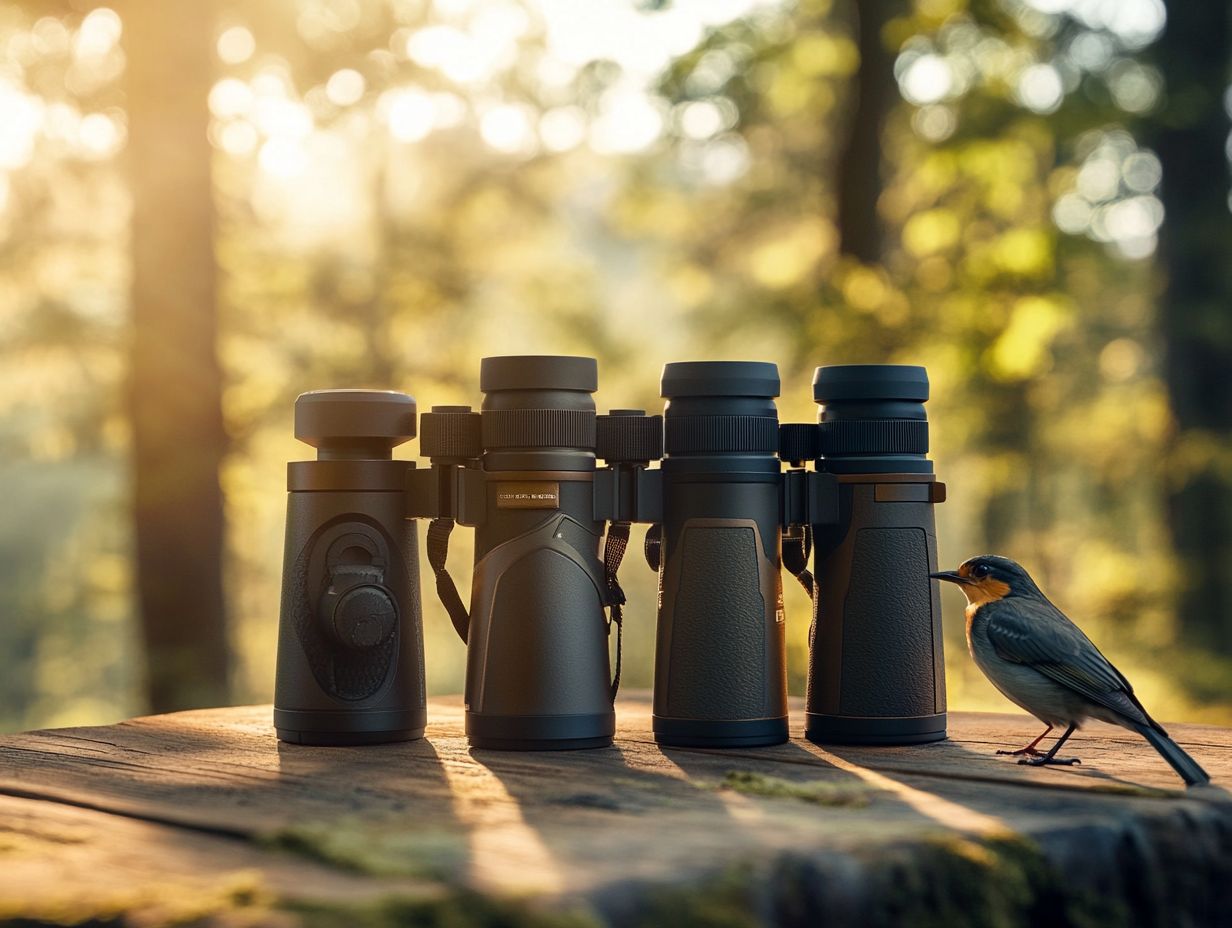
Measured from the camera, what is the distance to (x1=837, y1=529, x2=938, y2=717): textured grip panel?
270 centimetres

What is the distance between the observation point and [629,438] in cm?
269

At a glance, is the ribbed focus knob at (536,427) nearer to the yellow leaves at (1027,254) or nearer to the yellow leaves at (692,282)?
the yellow leaves at (1027,254)

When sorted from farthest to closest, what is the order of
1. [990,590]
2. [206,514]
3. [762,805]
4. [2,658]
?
[2,658] < [206,514] < [990,590] < [762,805]

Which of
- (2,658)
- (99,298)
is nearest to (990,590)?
(99,298)

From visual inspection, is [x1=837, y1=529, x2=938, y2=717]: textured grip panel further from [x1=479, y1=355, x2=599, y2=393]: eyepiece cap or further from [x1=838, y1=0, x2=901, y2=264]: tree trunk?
[x1=838, y1=0, x2=901, y2=264]: tree trunk

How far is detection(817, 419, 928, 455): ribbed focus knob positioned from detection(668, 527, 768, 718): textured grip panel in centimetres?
26

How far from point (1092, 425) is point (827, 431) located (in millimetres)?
14163

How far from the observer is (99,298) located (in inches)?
387

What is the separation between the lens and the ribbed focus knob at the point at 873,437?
2730 mm

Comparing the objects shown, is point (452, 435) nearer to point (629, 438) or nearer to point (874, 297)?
point (629, 438)

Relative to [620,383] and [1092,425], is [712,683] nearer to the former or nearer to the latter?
[620,383]

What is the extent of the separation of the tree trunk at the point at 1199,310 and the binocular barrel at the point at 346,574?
8.35 metres

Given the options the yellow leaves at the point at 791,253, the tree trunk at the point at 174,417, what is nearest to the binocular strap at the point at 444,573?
the tree trunk at the point at 174,417

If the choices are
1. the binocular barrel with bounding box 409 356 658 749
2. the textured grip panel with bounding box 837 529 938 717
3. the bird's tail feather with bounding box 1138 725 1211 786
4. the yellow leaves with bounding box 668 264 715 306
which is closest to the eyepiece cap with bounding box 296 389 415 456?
the binocular barrel with bounding box 409 356 658 749
